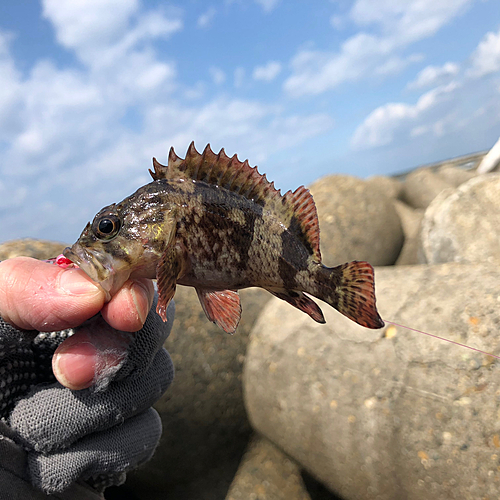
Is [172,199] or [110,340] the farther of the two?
[110,340]

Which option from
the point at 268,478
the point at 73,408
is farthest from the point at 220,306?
the point at 268,478

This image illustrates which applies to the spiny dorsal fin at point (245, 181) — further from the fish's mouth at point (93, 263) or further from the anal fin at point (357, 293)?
the fish's mouth at point (93, 263)

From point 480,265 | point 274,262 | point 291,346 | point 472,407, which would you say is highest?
point 274,262

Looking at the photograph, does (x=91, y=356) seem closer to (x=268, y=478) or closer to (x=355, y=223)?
(x=268, y=478)

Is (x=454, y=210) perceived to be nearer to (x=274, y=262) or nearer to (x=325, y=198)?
(x=325, y=198)

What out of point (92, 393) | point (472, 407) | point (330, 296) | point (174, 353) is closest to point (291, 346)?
point (174, 353)

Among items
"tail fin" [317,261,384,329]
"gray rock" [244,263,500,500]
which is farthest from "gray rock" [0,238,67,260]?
"tail fin" [317,261,384,329]
